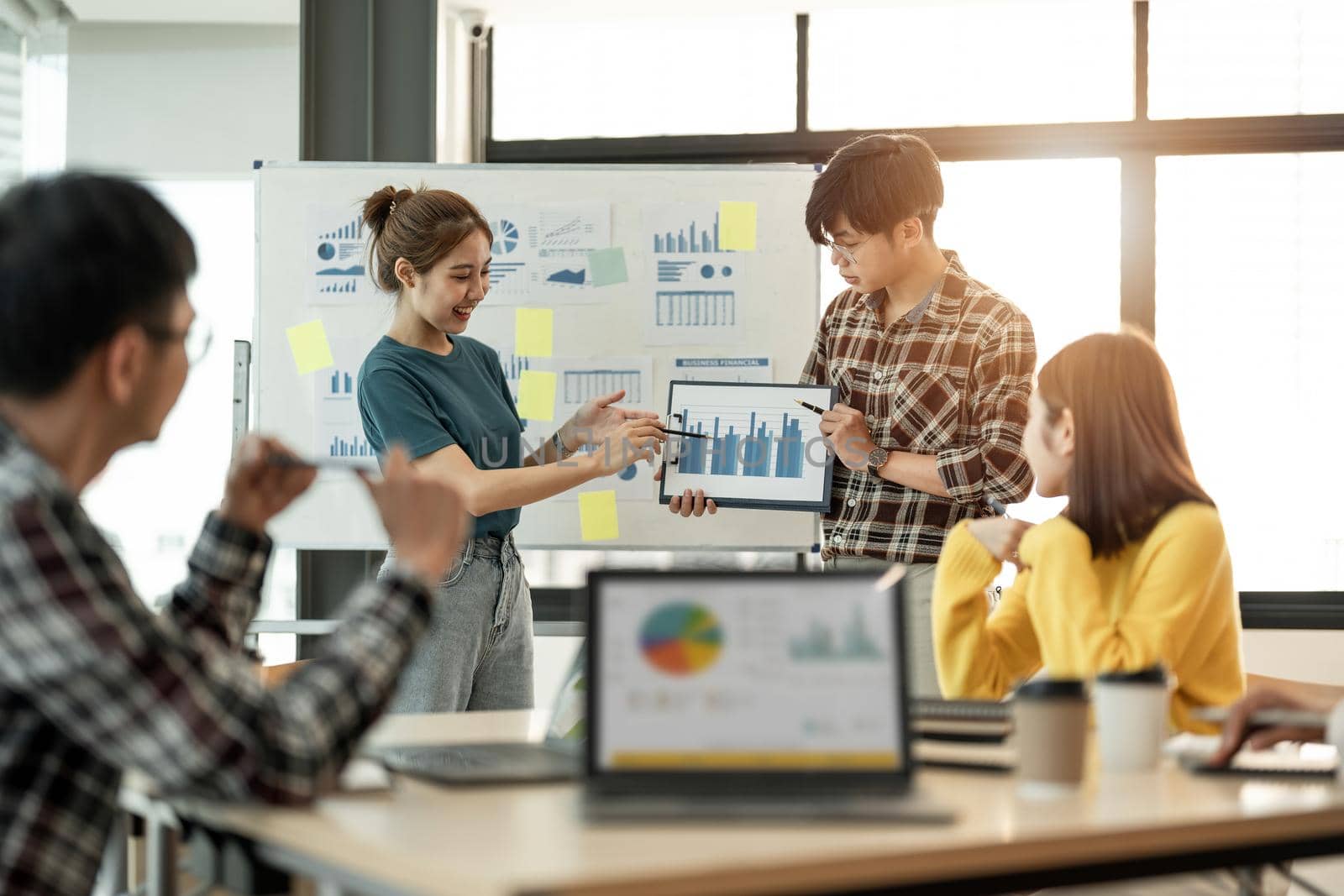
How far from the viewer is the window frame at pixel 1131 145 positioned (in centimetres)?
382

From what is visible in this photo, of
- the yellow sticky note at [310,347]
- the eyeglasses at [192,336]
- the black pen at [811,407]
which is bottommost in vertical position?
the black pen at [811,407]

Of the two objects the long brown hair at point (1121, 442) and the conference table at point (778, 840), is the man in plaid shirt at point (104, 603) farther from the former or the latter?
the long brown hair at point (1121, 442)

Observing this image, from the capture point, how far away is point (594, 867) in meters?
0.92

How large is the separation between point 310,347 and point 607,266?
852 millimetres

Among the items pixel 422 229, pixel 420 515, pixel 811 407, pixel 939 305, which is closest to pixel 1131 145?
pixel 939 305

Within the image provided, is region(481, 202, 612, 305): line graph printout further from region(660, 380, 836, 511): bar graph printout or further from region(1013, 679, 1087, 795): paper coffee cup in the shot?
region(1013, 679, 1087, 795): paper coffee cup

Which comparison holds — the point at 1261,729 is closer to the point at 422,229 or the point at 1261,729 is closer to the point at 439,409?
the point at 439,409

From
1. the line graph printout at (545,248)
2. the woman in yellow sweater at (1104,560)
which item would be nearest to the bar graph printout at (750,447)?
the line graph printout at (545,248)

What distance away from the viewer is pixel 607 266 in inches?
143

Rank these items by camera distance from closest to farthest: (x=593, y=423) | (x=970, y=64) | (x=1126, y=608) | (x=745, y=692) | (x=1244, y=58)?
1. (x=745, y=692)
2. (x=1126, y=608)
3. (x=593, y=423)
4. (x=1244, y=58)
5. (x=970, y=64)

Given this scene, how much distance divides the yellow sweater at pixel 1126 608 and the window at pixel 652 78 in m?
2.52

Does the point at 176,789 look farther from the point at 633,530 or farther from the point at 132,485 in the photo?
the point at 132,485

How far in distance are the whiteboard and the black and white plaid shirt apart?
246cm

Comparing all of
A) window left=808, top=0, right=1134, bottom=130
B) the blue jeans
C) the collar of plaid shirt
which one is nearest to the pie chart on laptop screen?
the blue jeans
